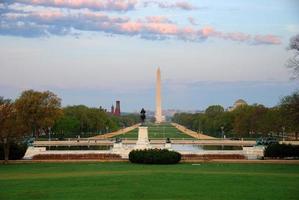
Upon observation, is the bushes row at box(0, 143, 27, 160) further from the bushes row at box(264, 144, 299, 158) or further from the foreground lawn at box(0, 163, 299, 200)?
the bushes row at box(264, 144, 299, 158)

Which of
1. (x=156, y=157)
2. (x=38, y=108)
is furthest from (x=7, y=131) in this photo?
(x=38, y=108)

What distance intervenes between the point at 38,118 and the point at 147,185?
178ft

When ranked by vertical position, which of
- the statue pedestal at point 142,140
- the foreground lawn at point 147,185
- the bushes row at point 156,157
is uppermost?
the statue pedestal at point 142,140

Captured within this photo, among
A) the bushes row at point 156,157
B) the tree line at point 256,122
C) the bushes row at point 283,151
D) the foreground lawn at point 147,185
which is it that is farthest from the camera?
the tree line at point 256,122

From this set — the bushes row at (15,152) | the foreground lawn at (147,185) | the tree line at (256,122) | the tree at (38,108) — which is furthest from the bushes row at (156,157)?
the tree at (38,108)

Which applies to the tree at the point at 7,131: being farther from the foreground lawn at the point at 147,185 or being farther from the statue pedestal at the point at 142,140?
the statue pedestal at the point at 142,140

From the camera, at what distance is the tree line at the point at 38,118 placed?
41406mm

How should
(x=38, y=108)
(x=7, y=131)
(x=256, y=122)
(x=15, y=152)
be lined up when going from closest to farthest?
(x=7, y=131), (x=15, y=152), (x=38, y=108), (x=256, y=122)

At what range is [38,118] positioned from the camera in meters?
76.1

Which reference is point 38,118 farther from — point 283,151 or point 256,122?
point 283,151

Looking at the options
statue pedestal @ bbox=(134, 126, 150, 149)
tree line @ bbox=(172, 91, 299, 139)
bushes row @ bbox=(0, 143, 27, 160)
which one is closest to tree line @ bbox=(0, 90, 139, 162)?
bushes row @ bbox=(0, 143, 27, 160)

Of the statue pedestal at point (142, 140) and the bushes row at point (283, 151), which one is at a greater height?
the statue pedestal at point (142, 140)

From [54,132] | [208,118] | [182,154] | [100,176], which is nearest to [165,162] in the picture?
[182,154]

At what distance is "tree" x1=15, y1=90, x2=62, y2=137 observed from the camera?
74.7m
